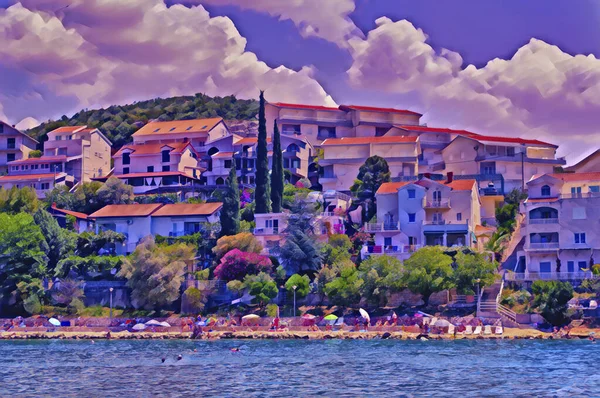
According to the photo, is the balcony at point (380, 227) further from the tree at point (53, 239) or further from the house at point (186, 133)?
the house at point (186, 133)

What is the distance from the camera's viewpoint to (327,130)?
131625mm

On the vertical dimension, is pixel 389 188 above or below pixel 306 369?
above

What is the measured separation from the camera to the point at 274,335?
76.0 meters

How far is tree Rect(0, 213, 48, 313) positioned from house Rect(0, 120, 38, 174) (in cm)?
4412

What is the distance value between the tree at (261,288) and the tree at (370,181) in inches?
721

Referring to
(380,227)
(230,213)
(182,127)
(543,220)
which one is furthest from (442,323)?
(182,127)

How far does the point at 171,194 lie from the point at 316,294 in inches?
1323

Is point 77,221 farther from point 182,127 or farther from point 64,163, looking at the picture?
point 182,127

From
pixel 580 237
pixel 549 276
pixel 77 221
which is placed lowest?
pixel 549 276

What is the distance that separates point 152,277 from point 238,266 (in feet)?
23.5

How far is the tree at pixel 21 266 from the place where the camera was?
286ft

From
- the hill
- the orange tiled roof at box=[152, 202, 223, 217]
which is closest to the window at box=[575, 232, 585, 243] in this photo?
the orange tiled roof at box=[152, 202, 223, 217]

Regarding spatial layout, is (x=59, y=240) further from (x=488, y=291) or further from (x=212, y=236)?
(x=488, y=291)

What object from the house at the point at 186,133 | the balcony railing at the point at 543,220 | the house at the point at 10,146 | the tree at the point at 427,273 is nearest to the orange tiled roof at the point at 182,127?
the house at the point at 186,133
